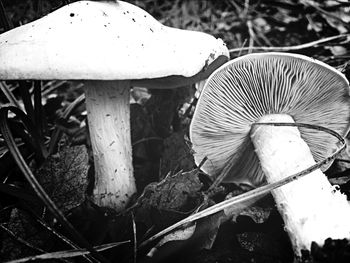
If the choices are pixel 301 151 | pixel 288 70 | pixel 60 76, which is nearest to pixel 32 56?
pixel 60 76

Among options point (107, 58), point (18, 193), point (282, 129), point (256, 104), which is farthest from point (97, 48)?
point (282, 129)

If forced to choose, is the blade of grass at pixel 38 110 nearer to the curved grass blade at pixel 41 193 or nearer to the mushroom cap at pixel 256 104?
the curved grass blade at pixel 41 193

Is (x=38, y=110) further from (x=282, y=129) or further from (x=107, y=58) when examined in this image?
(x=282, y=129)

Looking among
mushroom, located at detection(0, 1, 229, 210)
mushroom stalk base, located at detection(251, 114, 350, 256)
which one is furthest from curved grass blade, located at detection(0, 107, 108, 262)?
mushroom stalk base, located at detection(251, 114, 350, 256)

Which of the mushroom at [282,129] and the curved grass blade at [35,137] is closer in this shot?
the mushroom at [282,129]

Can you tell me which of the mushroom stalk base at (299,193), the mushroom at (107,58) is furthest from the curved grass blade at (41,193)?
the mushroom stalk base at (299,193)
